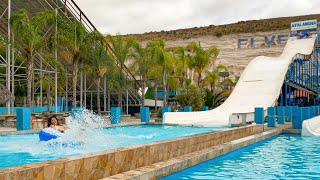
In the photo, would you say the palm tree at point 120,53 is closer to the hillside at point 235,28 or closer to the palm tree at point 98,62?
the palm tree at point 98,62

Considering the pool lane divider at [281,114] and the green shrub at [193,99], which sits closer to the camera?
the pool lane divider at [281,114]

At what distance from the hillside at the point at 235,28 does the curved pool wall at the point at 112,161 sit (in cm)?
6654

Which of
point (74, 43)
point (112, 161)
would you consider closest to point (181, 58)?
point (74, 43)

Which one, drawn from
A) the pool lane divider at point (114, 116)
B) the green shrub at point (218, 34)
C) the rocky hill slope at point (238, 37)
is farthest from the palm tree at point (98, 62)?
the green shrub at point (218, 34)

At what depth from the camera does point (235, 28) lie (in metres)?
78.1

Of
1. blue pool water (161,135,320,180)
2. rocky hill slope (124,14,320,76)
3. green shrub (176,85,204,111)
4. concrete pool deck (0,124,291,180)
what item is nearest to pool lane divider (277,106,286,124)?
blue pool water (161,135,320,180)

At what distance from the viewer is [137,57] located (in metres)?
28.9

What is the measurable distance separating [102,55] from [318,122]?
12708 millimetres

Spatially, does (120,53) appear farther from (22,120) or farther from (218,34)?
(218,34)

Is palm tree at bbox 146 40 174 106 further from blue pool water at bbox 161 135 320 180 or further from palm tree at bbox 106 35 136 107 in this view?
blue pool water at bbox 161 135 320 180

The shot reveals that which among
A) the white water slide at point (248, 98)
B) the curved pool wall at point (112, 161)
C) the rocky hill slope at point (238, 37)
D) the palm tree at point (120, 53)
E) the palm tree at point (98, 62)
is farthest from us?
the rocky hill slope at point (238, 37)

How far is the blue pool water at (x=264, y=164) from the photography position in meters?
7.46

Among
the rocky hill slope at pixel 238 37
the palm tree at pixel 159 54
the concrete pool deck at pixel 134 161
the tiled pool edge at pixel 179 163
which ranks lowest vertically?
the tiled pool edge at pixel 179 163

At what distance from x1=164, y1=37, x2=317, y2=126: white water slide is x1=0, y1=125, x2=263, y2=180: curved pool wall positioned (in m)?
10.1
